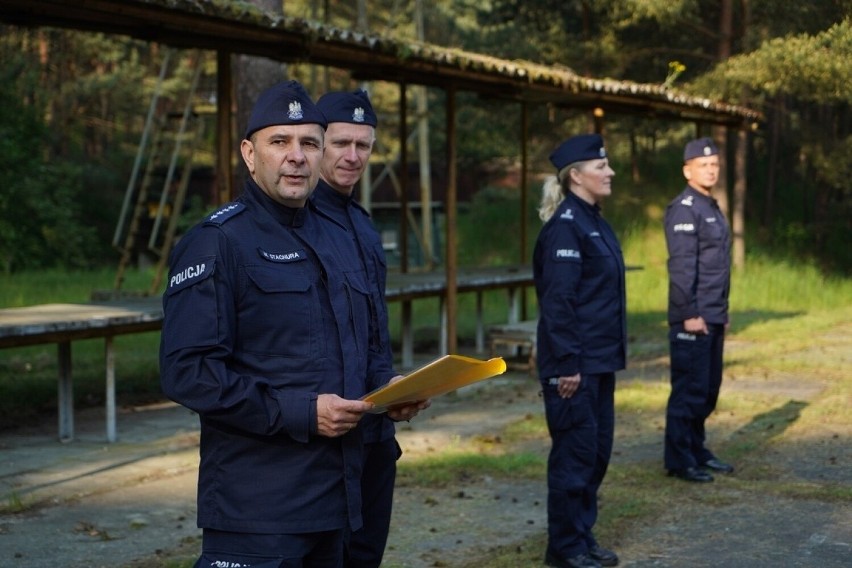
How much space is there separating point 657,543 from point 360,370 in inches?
142

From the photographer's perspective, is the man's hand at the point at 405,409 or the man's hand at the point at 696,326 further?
the man's hand at the point at 696,326

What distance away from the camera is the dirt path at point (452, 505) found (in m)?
6.45

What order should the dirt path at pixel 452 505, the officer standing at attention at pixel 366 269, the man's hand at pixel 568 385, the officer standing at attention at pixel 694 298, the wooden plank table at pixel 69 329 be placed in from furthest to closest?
1. the wooden plank table at pixel 69 329
2. the officer standing at attention at pixel 694 298
3. the dirt path at pixel 452 505
4. the man's hand at pixel 568 385
5. the officer standing at attention at pixel 366 269

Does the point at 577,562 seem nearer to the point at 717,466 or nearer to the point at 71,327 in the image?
the point at 717,466

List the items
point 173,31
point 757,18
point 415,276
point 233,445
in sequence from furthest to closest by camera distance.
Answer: point 757,18 → point 415,276 → point 173,31 → point 233,445

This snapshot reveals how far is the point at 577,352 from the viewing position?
602cm

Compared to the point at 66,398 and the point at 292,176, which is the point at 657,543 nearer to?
the point at 292,176

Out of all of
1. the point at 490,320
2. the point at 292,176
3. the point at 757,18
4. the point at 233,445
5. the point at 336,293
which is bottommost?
the point at 490,320

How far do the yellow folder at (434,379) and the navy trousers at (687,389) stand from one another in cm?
481

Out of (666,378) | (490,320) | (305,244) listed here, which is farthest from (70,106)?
(305,244)

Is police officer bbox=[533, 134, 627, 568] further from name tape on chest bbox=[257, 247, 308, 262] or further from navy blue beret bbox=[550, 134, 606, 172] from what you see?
name tape on chest bbox=[257, 247, 308, 262]

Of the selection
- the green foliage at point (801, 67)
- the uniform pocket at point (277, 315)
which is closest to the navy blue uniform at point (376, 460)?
the uniform pocket at point (277, 315)

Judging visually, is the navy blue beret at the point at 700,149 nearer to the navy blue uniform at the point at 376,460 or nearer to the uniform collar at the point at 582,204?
the uniform collar at the point at 582,204

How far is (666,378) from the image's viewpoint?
12.8 metres
